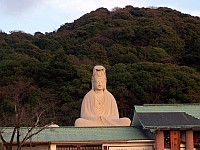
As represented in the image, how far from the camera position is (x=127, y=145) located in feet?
50.9

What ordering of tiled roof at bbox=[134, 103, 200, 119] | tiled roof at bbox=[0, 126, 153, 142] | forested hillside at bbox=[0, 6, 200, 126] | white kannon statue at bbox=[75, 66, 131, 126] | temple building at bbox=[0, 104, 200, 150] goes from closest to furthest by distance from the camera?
temple building at bbox=[0, 104, 200, 150] < tiled roof at bbox=[0, 126, 153, 142] < tiled roof at bbox=[134, 103, 200, 119] < white kannon statue at bbox=[75, 66, 131, 126] < forested hillside at bbox=[0, 6, 200, 126]

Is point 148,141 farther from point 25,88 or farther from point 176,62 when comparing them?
point 176,62

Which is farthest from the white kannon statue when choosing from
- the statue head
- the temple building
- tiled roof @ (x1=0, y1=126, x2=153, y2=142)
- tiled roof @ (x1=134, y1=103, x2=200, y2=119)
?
the temple building

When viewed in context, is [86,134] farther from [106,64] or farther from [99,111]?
[106,64]

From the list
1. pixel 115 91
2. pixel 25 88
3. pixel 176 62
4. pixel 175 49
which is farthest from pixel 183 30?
pixel 25 88

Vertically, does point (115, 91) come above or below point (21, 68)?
below

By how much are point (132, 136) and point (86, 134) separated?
1.68 metres

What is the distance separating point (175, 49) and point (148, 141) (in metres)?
35.5

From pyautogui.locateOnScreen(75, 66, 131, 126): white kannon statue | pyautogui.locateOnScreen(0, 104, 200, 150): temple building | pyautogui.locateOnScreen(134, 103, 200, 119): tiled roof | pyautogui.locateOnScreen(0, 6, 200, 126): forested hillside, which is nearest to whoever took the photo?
pyautogui.locateOnScreen(0, 104, 200, 150): temple building

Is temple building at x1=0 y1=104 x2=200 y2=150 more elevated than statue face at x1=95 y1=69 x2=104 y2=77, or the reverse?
statue face at x1=95 y1=69 x2=104 y2=77

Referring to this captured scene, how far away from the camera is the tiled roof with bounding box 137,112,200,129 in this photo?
14859 millimetres

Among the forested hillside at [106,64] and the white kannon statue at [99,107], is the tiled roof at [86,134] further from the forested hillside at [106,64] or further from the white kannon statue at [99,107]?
the forested hillside at [106,64]

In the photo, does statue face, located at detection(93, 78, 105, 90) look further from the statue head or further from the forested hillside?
the forested hillside

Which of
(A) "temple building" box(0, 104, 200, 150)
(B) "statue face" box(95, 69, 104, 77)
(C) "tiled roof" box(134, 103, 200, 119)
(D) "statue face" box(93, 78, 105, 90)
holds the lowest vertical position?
(A) "temple building" box(0, 104, 200, 150)
